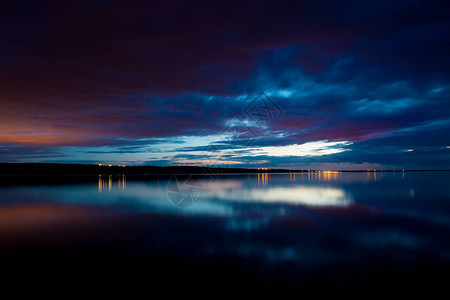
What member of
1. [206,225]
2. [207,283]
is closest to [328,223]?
[206,225]

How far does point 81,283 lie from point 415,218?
1376cm

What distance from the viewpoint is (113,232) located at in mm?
9156

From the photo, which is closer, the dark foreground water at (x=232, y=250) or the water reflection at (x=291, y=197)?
the dark foreground water at (x=232, y=250)

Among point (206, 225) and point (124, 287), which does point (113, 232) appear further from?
point (124, 287)

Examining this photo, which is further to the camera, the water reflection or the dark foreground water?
the water reflection

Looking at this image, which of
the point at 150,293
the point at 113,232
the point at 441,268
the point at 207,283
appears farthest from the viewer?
the point at 113,232

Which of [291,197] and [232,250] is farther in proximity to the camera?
[291,197]

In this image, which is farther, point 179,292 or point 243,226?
point 243,226

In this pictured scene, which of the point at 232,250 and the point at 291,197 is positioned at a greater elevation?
the point at 232,250

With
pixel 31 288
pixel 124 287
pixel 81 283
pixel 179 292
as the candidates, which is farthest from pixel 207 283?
pixel 31 288

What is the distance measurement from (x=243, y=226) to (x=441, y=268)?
19.8 ft

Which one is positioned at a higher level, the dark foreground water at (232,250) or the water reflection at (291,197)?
the dark foreground water at (232,250)

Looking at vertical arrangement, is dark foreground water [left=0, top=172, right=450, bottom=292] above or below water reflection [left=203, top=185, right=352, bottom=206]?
above

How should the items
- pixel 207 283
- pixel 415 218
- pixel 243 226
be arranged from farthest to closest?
pixel 415 218 < pixel 243 226 < pixel 207 283
